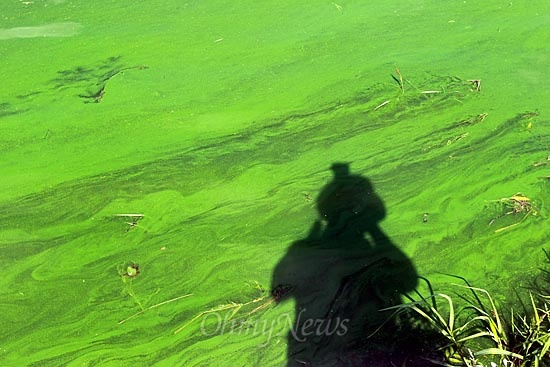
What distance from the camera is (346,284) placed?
5.75ft

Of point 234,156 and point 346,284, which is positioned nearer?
point 346,284

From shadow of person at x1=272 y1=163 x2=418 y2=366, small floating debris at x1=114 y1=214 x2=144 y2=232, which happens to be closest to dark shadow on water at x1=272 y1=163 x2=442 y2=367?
shadow of person at x1=272 y1=163 x2=418 y2=366

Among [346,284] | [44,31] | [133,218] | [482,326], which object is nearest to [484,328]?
[482,326]

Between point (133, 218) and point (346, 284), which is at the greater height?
point (133, 218)

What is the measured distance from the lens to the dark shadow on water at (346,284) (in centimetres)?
162

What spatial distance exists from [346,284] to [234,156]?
672mm

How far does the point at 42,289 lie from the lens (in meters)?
1.74

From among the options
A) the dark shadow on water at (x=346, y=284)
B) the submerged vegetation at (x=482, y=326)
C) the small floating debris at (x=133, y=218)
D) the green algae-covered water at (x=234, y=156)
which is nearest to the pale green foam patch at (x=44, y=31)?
the green algae-covered water at (x=234, y=156)

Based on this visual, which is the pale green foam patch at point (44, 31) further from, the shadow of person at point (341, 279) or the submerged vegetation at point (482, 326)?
the submerged vegetation at point (482, 326)

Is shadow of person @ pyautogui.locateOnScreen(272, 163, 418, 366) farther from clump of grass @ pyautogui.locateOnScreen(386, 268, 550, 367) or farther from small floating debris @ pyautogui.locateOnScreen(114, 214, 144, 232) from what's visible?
small floating debris @ pyautogui.locateOnScreen(114, 214, 144, 232)

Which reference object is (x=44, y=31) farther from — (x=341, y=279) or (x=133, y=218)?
(x=341, y=279)

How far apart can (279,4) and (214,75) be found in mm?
576

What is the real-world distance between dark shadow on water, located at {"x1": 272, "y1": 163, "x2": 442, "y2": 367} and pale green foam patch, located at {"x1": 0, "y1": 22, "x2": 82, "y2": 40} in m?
1.44

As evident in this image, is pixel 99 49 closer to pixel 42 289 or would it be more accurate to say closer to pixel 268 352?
pixel 42 289
